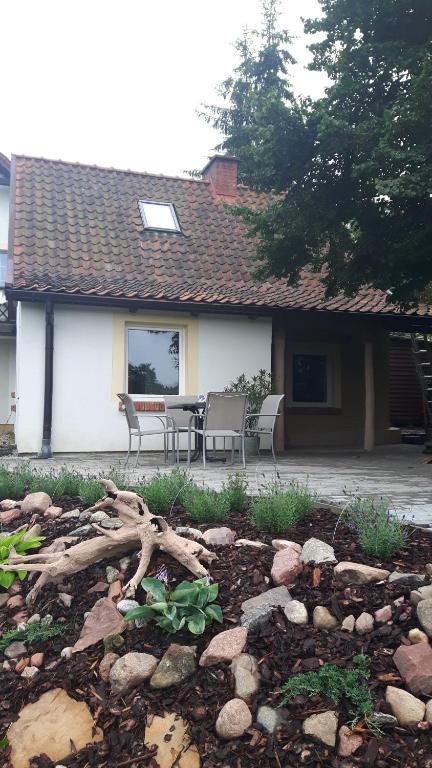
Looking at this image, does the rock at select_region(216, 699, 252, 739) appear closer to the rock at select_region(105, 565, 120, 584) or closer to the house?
the rock at select_region(105, 565, 120, 584)

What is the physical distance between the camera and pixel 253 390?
403 inches

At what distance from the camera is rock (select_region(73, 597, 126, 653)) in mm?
2885

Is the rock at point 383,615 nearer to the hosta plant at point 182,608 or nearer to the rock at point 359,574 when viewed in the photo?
the rock at point 359,574

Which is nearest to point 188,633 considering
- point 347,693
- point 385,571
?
point 347,693

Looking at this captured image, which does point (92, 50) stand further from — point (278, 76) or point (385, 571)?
point (278, 76)

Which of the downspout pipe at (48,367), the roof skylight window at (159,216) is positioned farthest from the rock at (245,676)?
the roof skylight window at (159,216)

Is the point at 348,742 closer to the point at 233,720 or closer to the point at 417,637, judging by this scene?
the point at 233,720

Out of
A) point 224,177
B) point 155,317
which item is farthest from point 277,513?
point 224,177

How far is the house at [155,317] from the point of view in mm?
9914

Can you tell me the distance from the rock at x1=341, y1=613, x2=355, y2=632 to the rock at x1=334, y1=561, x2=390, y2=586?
0.83ft

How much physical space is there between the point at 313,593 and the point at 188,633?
1.95 ft

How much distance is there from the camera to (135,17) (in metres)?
7.72

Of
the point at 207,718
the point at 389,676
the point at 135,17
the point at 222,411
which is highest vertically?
the point at 135,17

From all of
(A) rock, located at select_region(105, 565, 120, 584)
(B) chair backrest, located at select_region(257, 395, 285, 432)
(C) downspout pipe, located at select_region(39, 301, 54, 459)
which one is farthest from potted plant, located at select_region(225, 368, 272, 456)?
(A) rock, located at select_region(105, 565, 120, 584)
